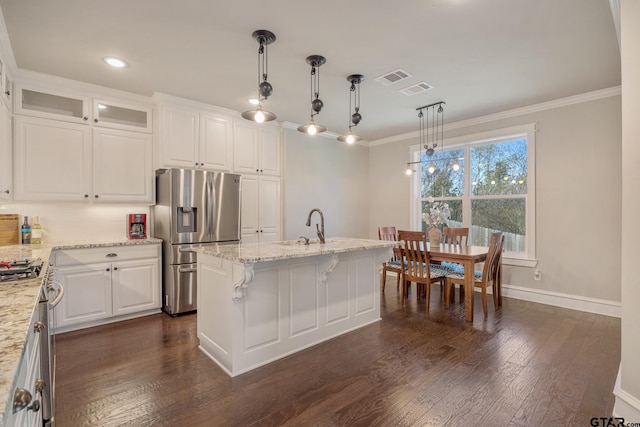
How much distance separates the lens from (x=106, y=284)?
3.38m

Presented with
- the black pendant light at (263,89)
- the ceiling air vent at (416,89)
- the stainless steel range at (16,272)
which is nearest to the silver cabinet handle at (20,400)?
the stainless steel range at (16,272)

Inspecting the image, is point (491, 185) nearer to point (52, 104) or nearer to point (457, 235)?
point (457, 235)

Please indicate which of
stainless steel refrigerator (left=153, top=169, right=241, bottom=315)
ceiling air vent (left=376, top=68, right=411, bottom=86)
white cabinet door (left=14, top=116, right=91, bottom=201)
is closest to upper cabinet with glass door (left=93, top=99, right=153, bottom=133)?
white cabinet door (left=14, top=116, right=91, bottom=201)

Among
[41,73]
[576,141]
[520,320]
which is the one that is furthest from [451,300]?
[41,73]

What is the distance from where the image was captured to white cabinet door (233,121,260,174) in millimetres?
4555

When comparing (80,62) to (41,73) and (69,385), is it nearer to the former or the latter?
(41,73)

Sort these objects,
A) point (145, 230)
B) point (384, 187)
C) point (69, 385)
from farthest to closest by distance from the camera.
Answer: point (384, 187) < point (145, 230) < point (69, 385)

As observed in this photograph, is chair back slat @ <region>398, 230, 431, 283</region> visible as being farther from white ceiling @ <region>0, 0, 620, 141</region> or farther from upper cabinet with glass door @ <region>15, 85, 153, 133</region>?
upper cabinet with glass door @ <region>15, 85, 153, 133</region>

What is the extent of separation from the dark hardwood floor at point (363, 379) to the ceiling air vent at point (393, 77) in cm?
264

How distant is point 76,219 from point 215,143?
6.07 ft

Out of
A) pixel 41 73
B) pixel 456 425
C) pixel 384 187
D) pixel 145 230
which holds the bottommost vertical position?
pixel 456 425

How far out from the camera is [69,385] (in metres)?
2.22

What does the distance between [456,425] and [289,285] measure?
1481 mm

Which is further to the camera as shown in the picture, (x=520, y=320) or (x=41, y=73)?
(x=520, y=320)
